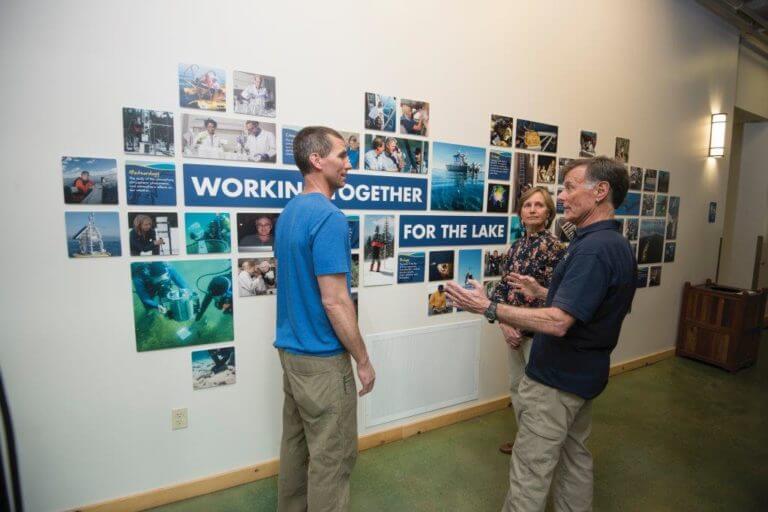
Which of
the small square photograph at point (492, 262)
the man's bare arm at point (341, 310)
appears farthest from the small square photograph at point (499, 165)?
the man's bare arm at point (341, 310)

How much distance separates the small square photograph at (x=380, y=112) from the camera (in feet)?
7.65

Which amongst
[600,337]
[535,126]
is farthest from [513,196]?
[600,337]

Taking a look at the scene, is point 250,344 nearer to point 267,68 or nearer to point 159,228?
point 159,228

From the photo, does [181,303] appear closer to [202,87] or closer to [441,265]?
[202,87]

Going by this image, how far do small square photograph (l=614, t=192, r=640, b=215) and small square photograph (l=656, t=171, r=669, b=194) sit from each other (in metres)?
0.37

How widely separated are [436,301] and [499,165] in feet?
3.54

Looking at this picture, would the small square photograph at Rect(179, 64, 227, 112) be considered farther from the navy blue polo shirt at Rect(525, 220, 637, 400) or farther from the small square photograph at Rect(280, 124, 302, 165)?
the navy blue polo shirt at Rect(525, 220, 637, 400)

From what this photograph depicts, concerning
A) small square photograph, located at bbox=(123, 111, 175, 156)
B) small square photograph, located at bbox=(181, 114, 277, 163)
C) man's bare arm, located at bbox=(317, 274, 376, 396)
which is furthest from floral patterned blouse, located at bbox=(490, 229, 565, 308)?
small square photograph, located at bbox=(123, 111, 175, 156)

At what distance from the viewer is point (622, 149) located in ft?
11.8

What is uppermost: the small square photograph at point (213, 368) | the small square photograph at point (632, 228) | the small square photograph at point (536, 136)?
the small square photograph at point (536, 136)

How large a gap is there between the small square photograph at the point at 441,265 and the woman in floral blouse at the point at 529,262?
1.41ft

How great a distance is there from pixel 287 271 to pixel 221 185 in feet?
2.51

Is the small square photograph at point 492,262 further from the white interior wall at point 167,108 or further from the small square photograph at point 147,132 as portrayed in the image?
the small square photograph at point 147,132

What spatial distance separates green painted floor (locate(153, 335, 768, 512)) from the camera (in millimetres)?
2117
